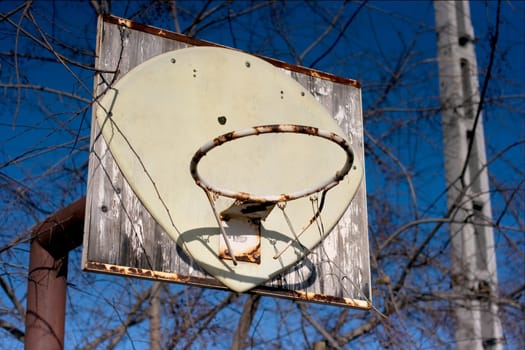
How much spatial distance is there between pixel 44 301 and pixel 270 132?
2.04 m

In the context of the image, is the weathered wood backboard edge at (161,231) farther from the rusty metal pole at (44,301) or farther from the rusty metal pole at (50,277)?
the rusty metal pole at (44,301)

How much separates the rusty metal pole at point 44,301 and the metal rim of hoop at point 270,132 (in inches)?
57.6

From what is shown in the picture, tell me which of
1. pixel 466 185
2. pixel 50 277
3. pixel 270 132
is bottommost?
pixel 50 277

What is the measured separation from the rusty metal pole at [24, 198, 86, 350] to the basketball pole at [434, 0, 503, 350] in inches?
153

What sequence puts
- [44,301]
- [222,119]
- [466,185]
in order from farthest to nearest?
[466,185] < [44,301] < [222,119]

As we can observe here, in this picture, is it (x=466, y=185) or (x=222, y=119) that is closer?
(x=222, y=119)

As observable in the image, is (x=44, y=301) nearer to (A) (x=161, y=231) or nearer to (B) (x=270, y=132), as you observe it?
(A) (x=161, y=231)

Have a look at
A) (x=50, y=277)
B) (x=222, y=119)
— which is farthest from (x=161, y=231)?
(x=50, y=277)

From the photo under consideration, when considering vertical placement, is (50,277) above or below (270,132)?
below

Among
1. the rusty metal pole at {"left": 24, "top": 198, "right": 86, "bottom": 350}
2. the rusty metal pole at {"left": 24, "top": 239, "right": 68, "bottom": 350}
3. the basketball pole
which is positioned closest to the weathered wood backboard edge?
the rusty metal pole at {"left": 24, "top": 198, "right": 86, "bottom": 350}

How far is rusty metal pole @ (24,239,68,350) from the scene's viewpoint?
5.34 metres

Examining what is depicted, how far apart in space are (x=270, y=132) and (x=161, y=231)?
78 centimetres

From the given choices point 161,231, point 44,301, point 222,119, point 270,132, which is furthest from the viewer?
point 44,301

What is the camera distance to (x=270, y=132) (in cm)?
410
